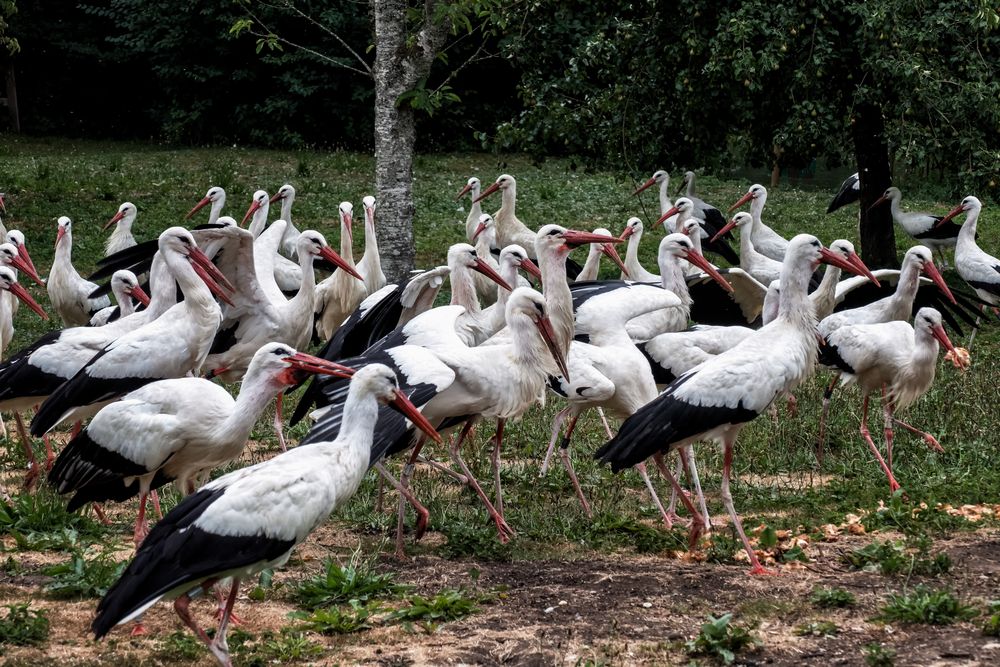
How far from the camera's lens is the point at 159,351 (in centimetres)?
715

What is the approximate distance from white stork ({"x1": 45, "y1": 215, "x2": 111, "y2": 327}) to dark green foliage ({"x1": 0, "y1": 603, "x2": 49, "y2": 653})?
20.8 feet

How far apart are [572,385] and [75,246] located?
984 cm

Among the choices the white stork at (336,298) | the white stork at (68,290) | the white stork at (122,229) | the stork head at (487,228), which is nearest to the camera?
the white stork at (336,298)

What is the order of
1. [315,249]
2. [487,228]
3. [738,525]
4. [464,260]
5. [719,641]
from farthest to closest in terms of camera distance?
[487,228]
[315,249]
[464,260]
[738,525]
[719,641]

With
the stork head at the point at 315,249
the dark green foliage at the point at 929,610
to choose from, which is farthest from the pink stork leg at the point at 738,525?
the stork head at the point at 315,249

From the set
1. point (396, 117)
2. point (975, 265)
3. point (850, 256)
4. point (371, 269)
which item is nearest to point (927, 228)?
point (975, 265)

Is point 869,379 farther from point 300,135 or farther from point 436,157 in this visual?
point 300,135

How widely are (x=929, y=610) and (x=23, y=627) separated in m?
3.43

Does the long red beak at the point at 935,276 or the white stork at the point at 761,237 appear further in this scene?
the white stork at the point at 761,237

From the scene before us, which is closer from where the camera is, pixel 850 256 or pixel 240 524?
pixel 240 524

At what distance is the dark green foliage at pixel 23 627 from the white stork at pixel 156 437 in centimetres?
96

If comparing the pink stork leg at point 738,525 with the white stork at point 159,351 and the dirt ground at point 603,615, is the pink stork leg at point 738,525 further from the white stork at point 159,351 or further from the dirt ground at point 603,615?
the white stork at point 159,351

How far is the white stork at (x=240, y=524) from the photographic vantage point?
4434 mm

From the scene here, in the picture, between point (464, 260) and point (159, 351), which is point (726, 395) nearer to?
point (464, 260)
